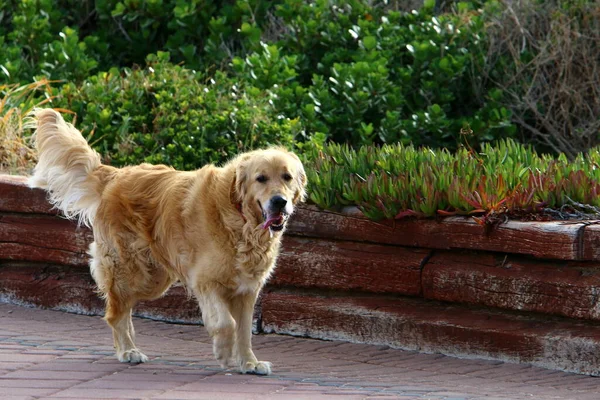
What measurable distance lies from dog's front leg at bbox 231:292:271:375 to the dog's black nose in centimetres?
76

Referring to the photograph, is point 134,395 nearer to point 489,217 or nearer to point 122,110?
point 489,217

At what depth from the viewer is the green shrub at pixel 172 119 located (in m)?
9.19

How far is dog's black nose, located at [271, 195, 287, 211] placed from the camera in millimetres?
6016

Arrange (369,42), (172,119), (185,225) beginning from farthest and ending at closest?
1. (369,42)
2. (172,119)
3. (185,225)

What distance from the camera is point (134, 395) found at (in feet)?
17.3

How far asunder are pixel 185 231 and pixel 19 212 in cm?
257

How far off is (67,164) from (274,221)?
5.99 ft

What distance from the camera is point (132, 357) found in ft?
21.0

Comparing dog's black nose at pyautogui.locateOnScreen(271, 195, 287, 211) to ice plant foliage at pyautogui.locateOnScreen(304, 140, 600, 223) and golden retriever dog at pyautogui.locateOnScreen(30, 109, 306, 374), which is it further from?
ice plant foliage at pyautogui.locateOnScreen(304, 140, 600, 223)

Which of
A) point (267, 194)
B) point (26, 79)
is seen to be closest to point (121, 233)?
point (267, 194)

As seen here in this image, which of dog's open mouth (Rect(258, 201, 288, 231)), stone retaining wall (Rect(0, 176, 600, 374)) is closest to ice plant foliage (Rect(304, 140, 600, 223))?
stone retaining wall (Rect(0, 176, 600, 374))

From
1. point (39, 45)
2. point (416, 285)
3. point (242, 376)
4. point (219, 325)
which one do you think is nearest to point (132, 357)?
point (219, 325)

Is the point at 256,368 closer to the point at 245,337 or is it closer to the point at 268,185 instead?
the point at 245,337

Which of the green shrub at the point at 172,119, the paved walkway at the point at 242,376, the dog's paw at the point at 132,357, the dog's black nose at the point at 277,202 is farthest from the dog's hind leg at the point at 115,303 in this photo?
the green shrub at the point at 172,119
